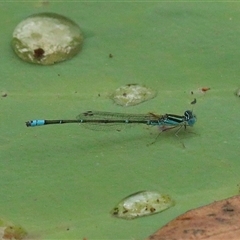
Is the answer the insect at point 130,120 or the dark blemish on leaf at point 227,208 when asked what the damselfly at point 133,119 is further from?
the dark blemish on leaf at point 227,208

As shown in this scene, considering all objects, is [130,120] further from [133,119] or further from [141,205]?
[141,205]

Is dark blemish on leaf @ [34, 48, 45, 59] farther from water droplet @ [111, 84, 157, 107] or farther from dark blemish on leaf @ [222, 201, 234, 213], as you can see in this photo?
dark blemish on leaf @ [222, 201, 234, 213]

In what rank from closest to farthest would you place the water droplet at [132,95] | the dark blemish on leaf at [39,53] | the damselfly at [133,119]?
the damselfly at [133,119], the water droplet at [132,95], the dark blemish on leaf at [39,53]

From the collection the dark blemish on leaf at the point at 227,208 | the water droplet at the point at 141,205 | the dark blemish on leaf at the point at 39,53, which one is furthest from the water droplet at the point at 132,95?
the dark blemish on leaf at the point at 227,208

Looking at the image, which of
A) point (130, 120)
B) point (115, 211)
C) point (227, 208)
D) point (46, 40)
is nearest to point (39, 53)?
point (46, 40)

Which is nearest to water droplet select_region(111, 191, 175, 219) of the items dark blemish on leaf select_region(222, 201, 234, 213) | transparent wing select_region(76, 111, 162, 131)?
dark blemish on leaf select_region(222, 201, 234, 213)

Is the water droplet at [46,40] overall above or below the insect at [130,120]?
Result: above

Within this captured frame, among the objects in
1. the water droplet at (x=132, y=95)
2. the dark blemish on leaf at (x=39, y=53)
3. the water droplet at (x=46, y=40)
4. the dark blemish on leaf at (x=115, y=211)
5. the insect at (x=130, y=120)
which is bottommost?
the dark blemish on leaf at (x=115, y=211)

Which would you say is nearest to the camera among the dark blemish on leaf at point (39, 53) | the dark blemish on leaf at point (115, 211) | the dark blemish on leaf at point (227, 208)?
the dark blemish on leaf at point (227, 208)
